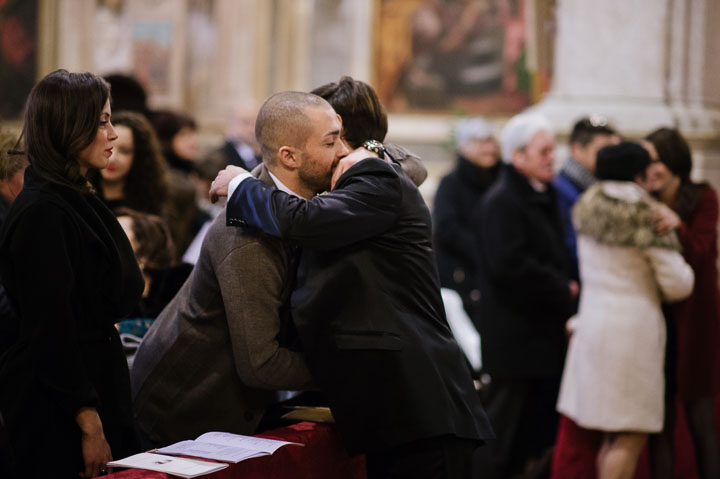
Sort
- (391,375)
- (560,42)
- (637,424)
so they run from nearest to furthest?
(391,375) → (637,424) → (560,42)

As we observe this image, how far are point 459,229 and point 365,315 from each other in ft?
12.8

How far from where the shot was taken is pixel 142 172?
4805 millimetres

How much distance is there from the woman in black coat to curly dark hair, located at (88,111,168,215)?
1953 millimetres

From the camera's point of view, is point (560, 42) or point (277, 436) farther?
point (560, 42)

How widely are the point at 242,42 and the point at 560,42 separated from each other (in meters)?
6.06

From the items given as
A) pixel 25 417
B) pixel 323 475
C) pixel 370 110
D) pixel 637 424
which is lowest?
pixel 637 424

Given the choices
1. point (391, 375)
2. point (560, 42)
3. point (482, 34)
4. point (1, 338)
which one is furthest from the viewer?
point (482, 34)

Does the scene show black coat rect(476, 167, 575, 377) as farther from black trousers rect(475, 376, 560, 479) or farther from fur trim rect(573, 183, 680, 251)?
fur trim rect(573, 183, 680, 251)

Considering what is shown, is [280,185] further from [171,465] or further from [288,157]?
[171,465]

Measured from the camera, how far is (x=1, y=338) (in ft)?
10.4

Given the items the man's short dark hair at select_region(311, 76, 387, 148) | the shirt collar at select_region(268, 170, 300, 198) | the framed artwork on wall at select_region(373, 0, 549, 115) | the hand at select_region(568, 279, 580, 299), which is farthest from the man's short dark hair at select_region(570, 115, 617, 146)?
the framed artwork on wall at select_region(373, 0, 549, 115)

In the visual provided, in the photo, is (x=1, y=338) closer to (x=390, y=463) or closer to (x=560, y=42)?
(x=390, y=463)

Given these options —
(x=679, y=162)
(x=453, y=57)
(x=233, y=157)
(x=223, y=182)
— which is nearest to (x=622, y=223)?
(x=679, y=162)

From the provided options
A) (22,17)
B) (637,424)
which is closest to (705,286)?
(637,424)
